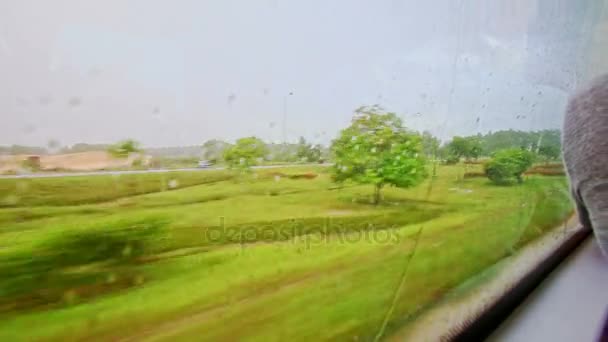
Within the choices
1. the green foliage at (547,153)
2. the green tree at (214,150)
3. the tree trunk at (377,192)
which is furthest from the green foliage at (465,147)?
the green tree at (214,150)

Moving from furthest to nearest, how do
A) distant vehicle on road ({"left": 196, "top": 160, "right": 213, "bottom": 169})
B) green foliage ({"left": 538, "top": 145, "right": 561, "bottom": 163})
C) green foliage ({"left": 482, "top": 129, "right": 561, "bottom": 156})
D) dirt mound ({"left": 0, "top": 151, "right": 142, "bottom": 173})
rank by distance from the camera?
1. green foliage ({"left": 538, "top": 145, "right": 561, "bottom": 163})
2. green foliage ({"left": 482, "top": 129, "right": 561, "bottom": 156})
3. distant vehicle on road ({"left": 196, "top": 160, "right": 213, "bottom": 169})
4. dirt mound ({"left": 0, "top": 151, "right": 142, "bottom": 173})

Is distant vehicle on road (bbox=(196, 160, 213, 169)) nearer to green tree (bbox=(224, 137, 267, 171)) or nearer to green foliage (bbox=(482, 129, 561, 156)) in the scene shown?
green tree (bbox=(224, 137, 267, 171))

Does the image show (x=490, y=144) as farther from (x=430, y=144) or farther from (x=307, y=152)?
(x=307, y=152)

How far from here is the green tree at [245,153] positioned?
699 mm

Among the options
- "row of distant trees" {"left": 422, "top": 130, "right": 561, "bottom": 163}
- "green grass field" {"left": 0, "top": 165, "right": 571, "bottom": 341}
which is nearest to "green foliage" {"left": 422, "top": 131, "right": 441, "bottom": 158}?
"row of distant trees" {"left": 422, "top": 130, "right": 561, "bottom": 163}

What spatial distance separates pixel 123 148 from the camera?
59 cm

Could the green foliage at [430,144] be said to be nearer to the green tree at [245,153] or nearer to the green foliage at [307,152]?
the green foliage at [307,152]

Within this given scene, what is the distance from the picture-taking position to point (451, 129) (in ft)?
4.04

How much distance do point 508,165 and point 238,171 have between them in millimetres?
1291

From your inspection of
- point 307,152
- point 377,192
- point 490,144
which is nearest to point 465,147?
point 490,144

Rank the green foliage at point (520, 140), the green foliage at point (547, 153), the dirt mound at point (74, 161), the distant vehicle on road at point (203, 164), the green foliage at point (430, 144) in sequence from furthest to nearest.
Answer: the green foliage at point (547, 153) < the green foliage at point (520, 140) < the green foliage at point (430, 144) < the distant vehicle on road at point (203, 164) < the dirt mound at point (74, 161)

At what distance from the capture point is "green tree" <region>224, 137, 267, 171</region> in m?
0.70

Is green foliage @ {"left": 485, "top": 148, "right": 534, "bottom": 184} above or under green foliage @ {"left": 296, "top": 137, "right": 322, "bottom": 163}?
under

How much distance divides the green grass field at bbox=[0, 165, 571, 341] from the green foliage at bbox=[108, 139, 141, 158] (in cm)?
3
